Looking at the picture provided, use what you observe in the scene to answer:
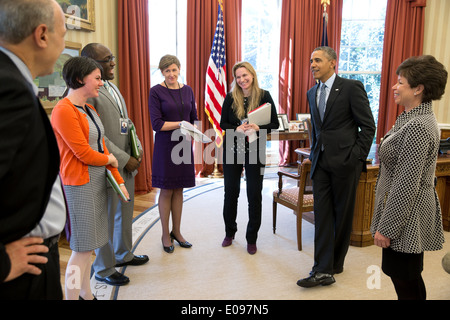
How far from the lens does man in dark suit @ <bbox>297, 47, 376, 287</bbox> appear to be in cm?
248

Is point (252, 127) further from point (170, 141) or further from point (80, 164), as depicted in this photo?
point (80, 164)

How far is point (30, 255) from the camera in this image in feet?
3.10

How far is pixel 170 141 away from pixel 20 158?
217 cm

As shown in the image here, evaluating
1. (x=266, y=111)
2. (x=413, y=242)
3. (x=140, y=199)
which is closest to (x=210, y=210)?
(x=140, y=199)

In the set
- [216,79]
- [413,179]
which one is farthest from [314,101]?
[216,79]

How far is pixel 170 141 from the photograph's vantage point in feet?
9.87

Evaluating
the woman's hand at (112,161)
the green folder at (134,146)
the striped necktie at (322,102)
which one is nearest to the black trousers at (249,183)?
the striped necktie at (322,102)

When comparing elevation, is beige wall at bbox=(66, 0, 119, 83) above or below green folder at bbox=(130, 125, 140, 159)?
above

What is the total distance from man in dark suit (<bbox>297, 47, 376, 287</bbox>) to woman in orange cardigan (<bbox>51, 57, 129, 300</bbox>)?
4.99 ft

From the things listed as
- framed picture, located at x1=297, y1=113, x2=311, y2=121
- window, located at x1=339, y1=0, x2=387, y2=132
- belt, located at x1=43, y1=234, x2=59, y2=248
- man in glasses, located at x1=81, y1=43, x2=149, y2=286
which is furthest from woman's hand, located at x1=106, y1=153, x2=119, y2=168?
window, located at x1=339, y1=0, x2=387, y2=132

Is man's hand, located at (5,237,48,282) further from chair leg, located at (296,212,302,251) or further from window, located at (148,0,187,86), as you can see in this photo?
window, located at (148,0,187,86)

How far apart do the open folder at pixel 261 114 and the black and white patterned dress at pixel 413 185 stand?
1350 mm

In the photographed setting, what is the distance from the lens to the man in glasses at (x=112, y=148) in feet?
7.96

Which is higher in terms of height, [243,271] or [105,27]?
[105,27]
